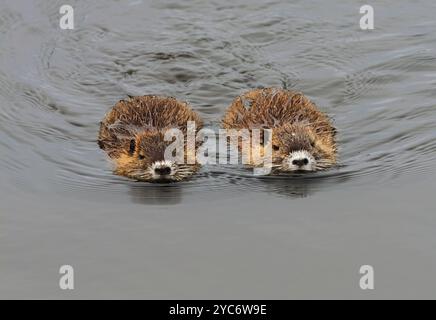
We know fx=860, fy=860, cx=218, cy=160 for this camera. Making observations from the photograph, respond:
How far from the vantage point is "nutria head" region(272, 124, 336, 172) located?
8.00 meters

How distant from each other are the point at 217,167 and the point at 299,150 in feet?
2.70

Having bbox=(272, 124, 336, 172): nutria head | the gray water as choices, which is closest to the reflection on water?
the gray water

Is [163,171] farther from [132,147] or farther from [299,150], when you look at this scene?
[299,150]

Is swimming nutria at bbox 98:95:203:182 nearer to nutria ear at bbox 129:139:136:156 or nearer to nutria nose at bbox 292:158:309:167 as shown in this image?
nutria ear at bbox 129:139:136:156

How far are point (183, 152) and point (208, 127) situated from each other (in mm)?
1431

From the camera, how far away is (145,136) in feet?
27.4

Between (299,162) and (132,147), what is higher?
(132,147)

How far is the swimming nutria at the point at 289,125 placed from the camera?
26.6 feet

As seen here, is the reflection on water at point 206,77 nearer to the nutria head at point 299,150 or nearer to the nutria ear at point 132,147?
the nutria head at point 299,150

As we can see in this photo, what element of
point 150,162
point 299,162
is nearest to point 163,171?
point 150,162

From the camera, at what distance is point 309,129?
28.2 ft

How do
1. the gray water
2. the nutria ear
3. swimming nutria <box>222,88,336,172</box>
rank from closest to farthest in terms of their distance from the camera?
the gray water
swimming nutria <box>222,88,336,172</box>
the nutria ear
